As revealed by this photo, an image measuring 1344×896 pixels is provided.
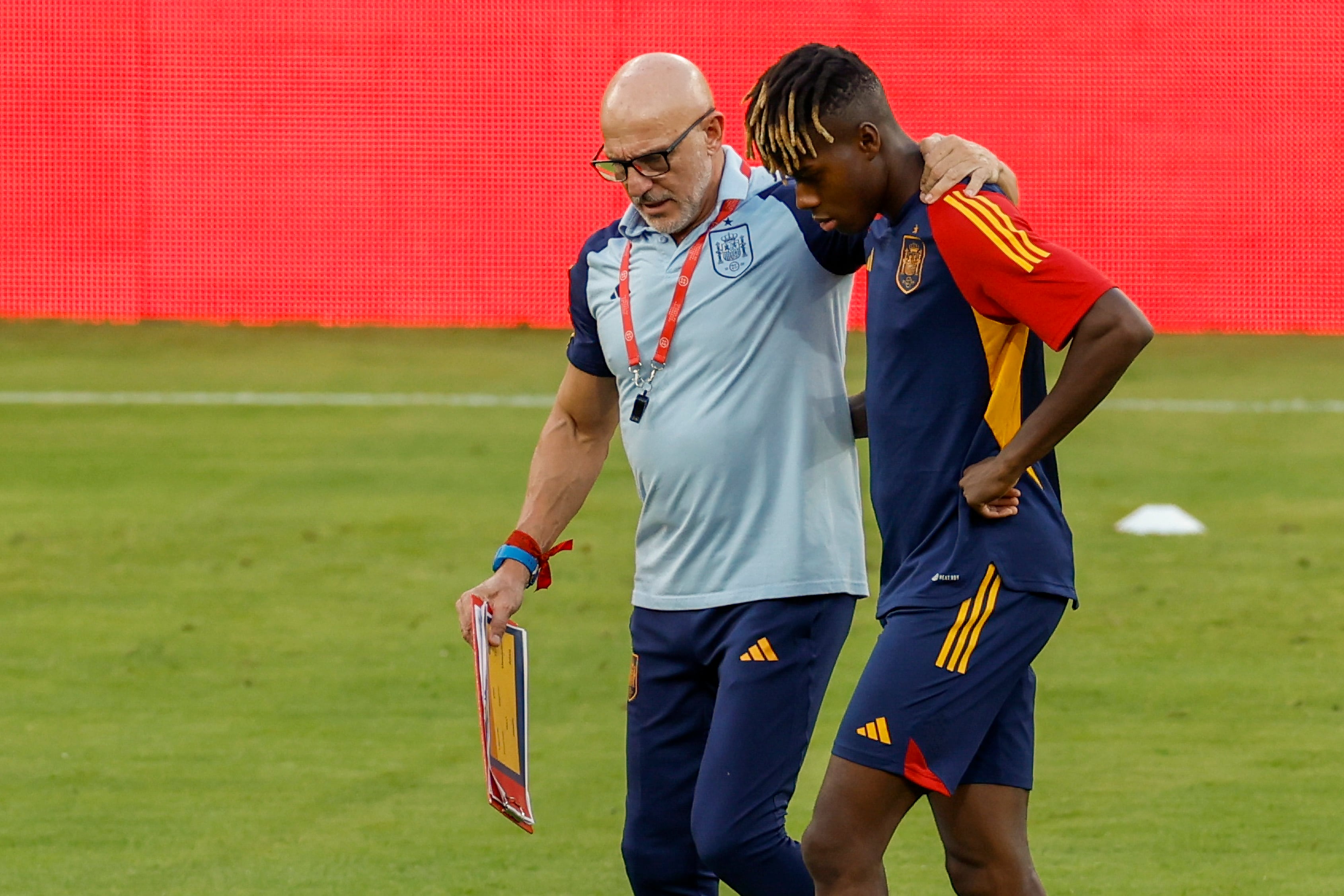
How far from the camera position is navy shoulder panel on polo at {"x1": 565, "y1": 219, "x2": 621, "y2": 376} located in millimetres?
4488

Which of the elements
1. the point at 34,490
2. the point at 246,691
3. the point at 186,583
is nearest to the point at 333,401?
the point at 34,490

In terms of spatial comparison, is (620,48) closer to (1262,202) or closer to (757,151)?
(1262,202)

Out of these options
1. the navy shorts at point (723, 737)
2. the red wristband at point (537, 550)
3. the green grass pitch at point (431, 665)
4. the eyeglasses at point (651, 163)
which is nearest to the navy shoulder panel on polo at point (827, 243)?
the eyeglasses at point (651, 163)

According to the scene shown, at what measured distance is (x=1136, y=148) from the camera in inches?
746

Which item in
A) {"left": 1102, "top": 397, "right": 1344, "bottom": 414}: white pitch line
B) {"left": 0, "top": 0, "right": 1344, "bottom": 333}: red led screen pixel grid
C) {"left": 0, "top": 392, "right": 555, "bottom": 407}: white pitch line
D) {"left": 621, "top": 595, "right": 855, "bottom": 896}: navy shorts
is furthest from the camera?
{"left": 0, "top": 0, "right": 1344, "bottom": 333}: red led screen pixel grid

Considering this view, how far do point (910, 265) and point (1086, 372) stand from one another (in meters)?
0.39

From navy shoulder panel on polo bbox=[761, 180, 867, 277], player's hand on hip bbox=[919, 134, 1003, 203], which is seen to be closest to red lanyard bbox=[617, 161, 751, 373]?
navy shoulder panel on polo bbox=[761, 180, 867, 277]

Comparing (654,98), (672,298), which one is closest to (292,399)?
(672,298)

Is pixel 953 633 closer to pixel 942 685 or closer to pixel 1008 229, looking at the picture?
pixel 942 685

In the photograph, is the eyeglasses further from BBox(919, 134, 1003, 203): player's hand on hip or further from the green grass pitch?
the green grass pitch

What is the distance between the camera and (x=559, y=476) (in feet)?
15.2

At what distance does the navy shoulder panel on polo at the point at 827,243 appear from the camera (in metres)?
4.17

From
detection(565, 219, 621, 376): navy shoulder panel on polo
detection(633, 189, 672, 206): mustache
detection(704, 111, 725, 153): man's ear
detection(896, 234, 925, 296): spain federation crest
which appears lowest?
detection(565, 219, 621, 376): navy shoulder panel on polo

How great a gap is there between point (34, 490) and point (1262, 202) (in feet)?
39.8
